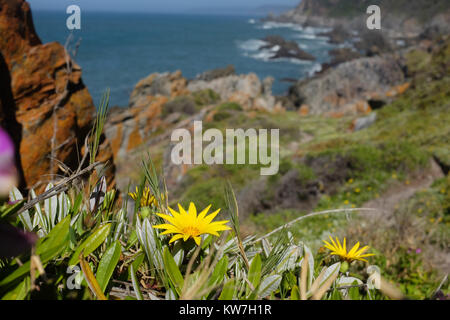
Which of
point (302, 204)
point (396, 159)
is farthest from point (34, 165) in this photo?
point (396, 159)

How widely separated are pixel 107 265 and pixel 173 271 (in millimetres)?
162

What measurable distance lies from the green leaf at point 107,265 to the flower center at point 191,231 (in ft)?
0.58

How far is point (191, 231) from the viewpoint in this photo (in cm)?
94

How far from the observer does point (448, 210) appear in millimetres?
5219

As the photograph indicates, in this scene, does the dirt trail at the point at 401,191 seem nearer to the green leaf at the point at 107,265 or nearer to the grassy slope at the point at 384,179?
the grassy slope at the point at 384,179

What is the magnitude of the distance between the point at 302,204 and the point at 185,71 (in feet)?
156

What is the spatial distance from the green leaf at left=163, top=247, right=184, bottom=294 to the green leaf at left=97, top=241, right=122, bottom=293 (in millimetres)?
124

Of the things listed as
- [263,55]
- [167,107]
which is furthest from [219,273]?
[263,55]

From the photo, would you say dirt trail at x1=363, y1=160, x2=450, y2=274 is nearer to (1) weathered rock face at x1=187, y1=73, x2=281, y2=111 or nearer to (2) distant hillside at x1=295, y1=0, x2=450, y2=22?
→ (1) weathered rock face at x1=187, y1=73, x2=281, y2=111

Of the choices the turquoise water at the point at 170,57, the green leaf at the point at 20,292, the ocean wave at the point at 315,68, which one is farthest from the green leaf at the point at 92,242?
the ocean wave at the point at 315,68

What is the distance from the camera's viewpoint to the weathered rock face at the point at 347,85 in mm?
32312

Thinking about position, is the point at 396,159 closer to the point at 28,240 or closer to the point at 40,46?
the point at 40,46

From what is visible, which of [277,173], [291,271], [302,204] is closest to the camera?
[291,271]

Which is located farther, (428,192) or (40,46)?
(428,192)
